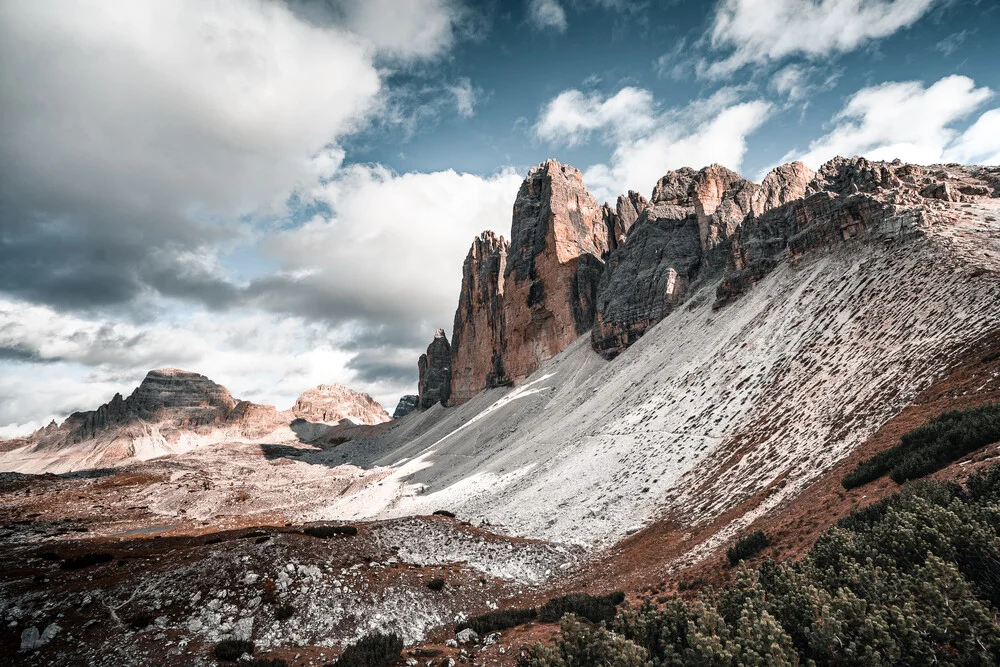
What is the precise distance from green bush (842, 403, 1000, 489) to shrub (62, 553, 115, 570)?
27.2 metres

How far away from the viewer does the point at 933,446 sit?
12.9 metres

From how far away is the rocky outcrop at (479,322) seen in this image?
108 meters

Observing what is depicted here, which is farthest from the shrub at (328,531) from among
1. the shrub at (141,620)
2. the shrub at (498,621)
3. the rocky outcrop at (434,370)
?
the rocky outcrop at (434,370)

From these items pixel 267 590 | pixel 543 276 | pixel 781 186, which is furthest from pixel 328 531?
pixel 543 276

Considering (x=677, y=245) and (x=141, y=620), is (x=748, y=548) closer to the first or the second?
(x=141, y=620)

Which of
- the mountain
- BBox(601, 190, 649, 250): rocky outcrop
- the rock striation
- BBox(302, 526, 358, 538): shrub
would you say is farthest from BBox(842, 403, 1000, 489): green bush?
the mountain

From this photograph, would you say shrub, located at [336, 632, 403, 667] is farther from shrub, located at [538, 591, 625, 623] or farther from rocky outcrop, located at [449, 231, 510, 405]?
rocky outcrop, located at [449, 231, 510, 405]

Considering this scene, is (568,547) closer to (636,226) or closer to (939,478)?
(939,478)

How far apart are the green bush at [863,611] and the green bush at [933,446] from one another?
10.1ft

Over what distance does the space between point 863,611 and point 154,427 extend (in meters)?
206

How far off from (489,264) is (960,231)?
96035mm

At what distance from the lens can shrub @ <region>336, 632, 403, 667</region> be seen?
1159cm

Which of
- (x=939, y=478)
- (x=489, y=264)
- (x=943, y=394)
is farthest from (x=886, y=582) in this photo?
(x=489, y=264)

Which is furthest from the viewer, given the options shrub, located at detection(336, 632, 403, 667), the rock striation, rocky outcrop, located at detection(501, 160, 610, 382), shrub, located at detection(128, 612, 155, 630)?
the rock striation
